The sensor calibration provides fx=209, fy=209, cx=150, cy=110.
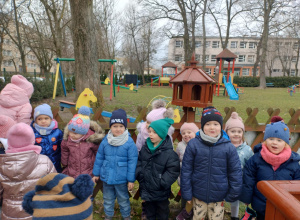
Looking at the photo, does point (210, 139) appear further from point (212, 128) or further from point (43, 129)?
point (43, 129)

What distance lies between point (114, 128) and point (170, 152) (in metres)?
0.73

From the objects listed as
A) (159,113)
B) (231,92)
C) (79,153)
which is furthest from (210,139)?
(231,92)

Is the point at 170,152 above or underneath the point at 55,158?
above

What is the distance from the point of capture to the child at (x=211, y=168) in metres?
2.18

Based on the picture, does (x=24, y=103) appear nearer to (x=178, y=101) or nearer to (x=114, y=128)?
(x=114, y=128)

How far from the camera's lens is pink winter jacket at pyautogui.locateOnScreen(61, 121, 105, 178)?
2.62 meters

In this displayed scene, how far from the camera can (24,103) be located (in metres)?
3.18

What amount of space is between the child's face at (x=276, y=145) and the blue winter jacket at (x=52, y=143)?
2.54 m

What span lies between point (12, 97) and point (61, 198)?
2366 mm

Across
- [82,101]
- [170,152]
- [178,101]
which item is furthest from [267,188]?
[82,101]

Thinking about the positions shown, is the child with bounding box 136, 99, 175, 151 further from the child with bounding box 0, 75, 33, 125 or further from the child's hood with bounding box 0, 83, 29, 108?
the child's hood with bounding box 0, 83, 29, 108

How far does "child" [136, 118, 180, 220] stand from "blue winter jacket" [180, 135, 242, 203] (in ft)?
0.51

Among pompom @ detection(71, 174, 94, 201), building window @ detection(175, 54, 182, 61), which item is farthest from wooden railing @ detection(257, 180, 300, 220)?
building window @ detection(175, 54, 182, 61)

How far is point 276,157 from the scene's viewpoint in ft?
6.91
